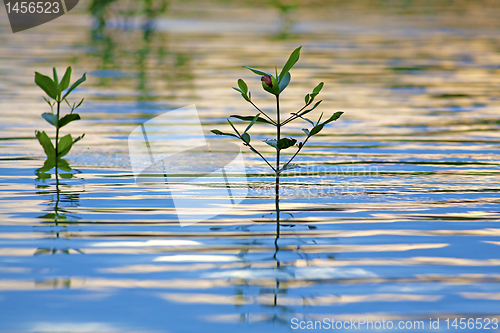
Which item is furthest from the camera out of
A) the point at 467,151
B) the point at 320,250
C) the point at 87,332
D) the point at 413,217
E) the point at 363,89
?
the point at 363,89

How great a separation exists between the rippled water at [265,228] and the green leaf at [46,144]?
0.17 m

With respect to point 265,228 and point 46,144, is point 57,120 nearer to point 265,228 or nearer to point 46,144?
point 46,144

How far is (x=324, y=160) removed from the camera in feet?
15.9

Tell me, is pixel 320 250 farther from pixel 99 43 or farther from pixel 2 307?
pixel 99 43

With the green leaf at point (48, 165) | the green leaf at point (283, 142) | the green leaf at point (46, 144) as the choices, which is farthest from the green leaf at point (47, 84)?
the green leaf at point (283, 142)

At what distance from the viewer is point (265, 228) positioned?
3186 millimetres

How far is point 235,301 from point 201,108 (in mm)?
5250

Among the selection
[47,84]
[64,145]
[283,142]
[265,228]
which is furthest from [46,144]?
[265,228]

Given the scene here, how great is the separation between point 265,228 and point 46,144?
5.13ft

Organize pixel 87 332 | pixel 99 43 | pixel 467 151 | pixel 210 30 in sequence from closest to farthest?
pixel 87 332 < pixel 467 151 < pixel 99 43 < pixel 210 30

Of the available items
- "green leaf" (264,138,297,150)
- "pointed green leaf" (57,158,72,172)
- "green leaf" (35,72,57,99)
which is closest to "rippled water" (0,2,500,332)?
"pointed green leaf" (57,158,72,172)

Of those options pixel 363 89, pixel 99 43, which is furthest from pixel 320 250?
pixel 99 43

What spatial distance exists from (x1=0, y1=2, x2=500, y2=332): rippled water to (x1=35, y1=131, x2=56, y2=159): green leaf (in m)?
0.17

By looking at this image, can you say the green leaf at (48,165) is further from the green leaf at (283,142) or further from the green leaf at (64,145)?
the green leaf at (283,142)
